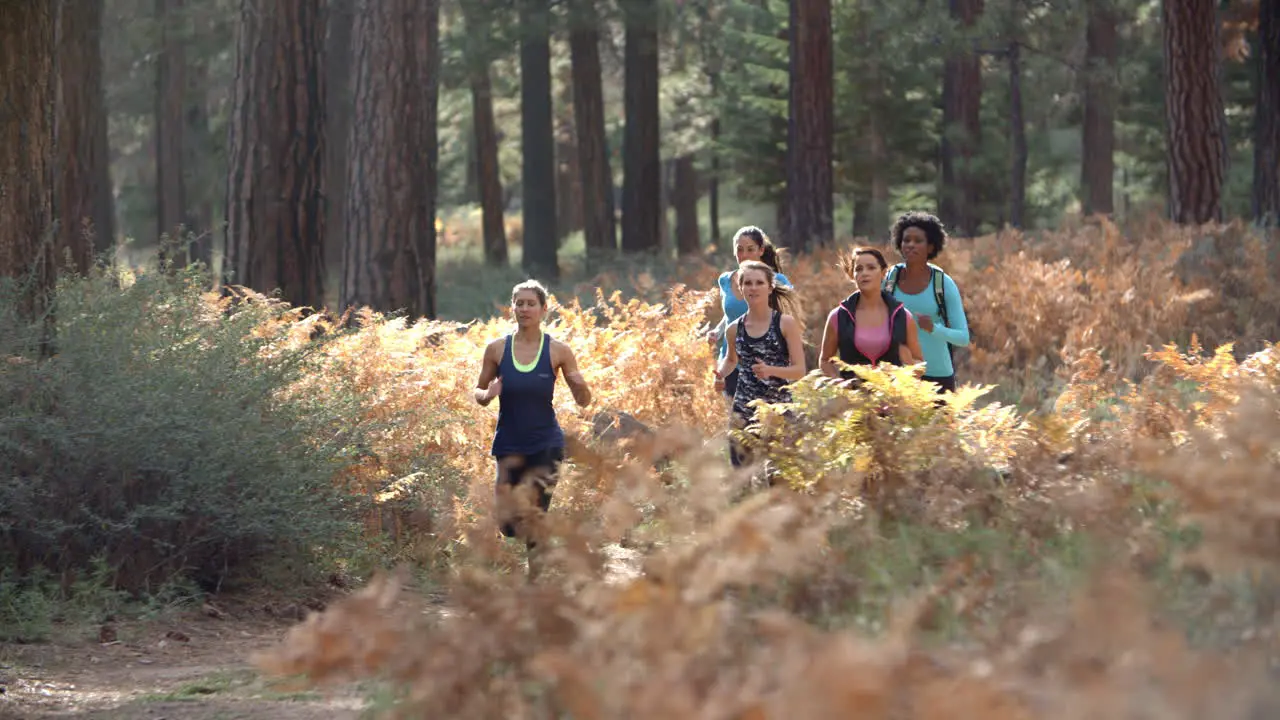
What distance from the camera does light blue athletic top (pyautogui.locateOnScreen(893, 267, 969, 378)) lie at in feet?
29.7

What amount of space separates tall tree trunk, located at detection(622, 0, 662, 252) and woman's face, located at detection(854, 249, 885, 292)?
953 inches

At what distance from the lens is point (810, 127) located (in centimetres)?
2420

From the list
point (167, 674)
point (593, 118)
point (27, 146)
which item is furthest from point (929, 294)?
point (593, 118)

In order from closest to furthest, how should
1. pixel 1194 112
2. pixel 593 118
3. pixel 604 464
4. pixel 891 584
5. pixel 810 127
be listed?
pixel 891 584
pixel 604 464
pixel 1194 112
pixel 810 127
pixel 593 118

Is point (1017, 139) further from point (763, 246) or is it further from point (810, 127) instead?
point (763, 246)

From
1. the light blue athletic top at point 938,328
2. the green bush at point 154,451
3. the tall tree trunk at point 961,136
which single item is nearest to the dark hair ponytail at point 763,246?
the light blue athletic top at point 938,328

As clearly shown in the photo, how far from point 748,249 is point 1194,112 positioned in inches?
502

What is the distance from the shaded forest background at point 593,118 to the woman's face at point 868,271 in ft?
15.8

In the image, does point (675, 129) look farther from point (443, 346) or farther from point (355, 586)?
point (355, 586)

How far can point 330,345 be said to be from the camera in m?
10.9

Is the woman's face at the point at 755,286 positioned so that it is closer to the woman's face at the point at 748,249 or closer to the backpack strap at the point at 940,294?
Result: the woman's face at the point at 748,249

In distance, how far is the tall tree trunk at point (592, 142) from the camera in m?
34.4

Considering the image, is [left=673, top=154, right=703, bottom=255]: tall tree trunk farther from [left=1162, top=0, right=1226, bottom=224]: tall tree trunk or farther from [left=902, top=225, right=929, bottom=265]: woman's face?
[left=902, top=225, right=929, bottom=265]: woman's face

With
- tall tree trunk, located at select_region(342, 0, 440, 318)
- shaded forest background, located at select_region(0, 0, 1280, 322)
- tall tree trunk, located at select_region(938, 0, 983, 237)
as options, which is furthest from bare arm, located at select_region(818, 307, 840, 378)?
tall tree trunk, located at select_region(938, 0, 983, 237)
